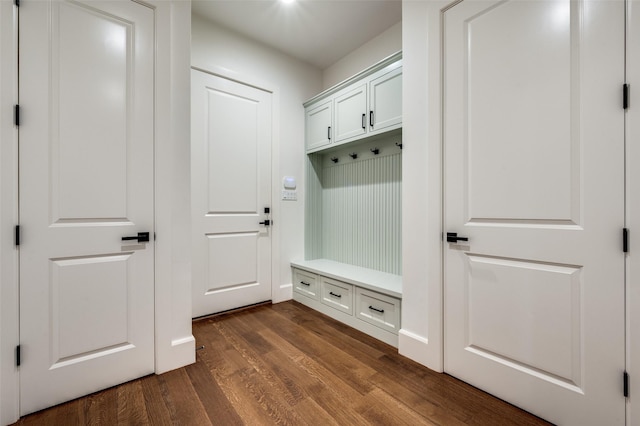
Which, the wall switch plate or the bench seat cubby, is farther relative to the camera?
the wall switch plate

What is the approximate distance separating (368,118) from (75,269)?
2469 millimetres

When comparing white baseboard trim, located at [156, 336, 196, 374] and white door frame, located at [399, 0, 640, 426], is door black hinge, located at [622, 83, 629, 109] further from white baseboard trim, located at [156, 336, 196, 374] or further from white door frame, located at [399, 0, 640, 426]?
white baseboard trim, located at [156, 336, 196, 374]

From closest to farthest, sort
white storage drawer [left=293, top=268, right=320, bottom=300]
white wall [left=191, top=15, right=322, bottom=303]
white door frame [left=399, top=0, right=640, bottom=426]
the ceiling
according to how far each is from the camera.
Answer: white door frame [left=399, top=0, right=640, bottom=426] → the ceiling → white wall [left=191, top=15, right=322, bottom=303] → white storage drawer [left=293, top=268, right=320, bottom=300]

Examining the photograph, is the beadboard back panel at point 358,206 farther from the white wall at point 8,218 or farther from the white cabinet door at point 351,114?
the white wall at point 8,218

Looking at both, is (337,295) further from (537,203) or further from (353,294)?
(537,203)

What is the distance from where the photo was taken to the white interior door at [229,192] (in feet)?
8.92

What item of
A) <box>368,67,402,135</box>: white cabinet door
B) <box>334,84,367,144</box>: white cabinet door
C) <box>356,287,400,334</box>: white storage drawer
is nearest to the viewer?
<box>356,287,400,334</box>: white storage drawer

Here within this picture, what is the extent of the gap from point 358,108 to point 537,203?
1.82 m

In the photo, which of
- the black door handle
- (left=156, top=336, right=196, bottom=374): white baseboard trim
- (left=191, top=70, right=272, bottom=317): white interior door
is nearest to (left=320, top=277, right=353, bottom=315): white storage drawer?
(left=191, top=70, right=272, bottom=317): white interior door

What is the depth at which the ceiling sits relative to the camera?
8.25ft

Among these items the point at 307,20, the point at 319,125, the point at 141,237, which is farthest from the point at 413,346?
the point at 307,20

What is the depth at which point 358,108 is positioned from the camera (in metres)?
2.77

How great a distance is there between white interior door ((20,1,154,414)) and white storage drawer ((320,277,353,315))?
155 cm

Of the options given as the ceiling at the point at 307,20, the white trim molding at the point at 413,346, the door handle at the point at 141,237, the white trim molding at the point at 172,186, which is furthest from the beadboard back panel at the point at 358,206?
the door handle at the point at 141,237
